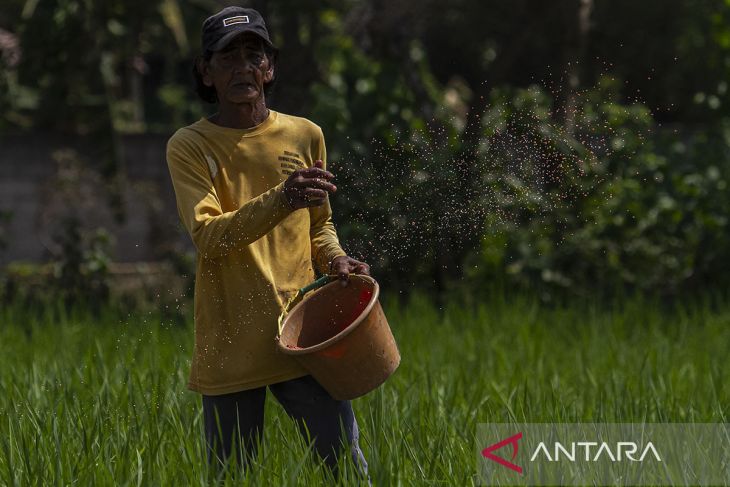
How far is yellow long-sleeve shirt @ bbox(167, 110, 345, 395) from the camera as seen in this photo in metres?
2.86

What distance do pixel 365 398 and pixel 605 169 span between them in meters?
3.23

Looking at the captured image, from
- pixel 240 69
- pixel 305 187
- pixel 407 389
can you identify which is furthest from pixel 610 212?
pixel 305 187

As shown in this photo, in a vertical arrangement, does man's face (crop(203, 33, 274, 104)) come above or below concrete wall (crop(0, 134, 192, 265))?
above

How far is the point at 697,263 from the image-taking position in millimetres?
7109

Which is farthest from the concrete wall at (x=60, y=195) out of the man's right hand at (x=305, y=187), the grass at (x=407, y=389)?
the man's right hand at (x=305, y=187)

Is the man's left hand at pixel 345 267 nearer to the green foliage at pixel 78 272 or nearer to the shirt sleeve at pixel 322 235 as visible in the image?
the shirt sleeve at pixel 322 235

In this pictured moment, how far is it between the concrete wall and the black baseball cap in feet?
19.6

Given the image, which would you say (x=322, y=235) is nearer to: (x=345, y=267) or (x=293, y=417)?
(x=345, y=267)

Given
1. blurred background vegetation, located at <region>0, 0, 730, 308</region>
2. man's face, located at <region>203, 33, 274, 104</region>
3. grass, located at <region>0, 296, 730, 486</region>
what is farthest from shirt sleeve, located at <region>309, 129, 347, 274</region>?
blurred background vegetation, located at <region>0, 0, 730, 308</region>

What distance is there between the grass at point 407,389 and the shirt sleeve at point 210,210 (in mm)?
537

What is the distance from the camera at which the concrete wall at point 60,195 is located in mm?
9266

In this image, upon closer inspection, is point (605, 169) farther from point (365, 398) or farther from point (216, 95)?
point (216, 95)

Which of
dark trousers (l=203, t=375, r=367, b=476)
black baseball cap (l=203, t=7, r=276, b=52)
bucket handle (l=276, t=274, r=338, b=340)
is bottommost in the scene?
dark trousers (l=203, t=375, r=367, b=476)

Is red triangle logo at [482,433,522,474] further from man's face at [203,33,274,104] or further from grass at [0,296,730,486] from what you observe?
man's face at [203,33,274,104]
